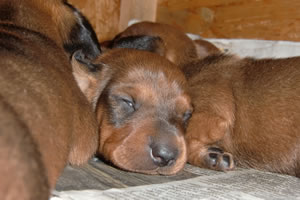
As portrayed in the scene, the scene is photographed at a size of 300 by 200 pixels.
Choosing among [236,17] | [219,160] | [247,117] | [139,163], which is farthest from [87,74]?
[236,17]

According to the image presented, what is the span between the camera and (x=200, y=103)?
316 cm

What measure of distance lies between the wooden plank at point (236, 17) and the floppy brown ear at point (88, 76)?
2.62 meters

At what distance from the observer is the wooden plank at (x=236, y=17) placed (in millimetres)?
4621

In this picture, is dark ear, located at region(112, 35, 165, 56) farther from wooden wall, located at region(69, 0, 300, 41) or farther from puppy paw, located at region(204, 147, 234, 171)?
wooden wall, located at region(69, 0, 300, 41)

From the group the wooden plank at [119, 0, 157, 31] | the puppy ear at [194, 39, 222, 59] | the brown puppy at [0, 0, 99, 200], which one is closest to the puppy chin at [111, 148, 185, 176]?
the brown puppy at [0, 0, 99, 200]

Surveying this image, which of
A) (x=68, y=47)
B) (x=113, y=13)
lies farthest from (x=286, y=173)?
(x=113, y=13)

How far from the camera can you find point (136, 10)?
539 centimetres

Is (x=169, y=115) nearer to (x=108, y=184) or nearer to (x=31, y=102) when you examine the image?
(x=108, y=184)

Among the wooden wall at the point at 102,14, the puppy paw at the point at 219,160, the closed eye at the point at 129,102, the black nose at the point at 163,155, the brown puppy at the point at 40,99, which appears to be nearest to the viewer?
the brown puppy at the point at 40,99

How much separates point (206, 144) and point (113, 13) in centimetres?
271

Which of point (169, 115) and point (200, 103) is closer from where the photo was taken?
point (169, 115)

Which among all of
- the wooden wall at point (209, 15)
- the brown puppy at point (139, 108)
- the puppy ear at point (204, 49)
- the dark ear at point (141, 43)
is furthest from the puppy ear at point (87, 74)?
the wooden wall at point (209, 15)

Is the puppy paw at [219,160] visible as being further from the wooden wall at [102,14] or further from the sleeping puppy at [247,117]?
the wooden wall at [102,14]

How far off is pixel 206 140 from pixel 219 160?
0.28 m
